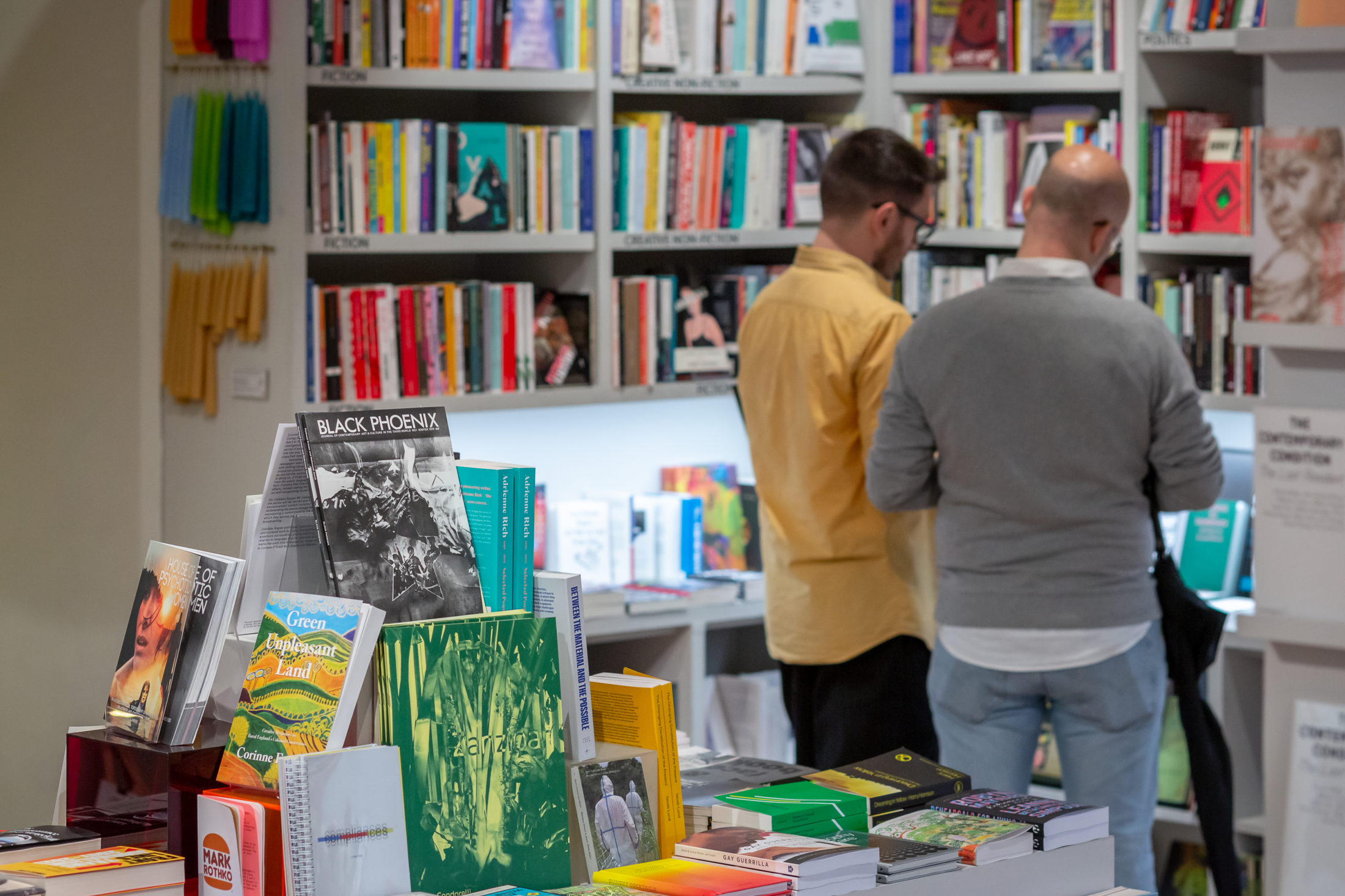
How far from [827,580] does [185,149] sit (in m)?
1.69

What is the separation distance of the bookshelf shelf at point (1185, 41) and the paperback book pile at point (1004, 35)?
0.16 m

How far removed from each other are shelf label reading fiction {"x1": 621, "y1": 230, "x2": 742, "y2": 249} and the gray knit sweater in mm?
1338

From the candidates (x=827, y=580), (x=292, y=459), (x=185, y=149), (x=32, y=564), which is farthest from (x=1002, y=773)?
(x=32, y=564)

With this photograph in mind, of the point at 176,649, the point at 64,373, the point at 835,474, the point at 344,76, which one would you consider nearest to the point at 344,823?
the point at 176,649

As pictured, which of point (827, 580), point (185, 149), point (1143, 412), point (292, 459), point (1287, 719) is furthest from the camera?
point (185, 149)

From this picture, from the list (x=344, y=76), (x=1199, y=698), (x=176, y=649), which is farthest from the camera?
(x=344, y=76)

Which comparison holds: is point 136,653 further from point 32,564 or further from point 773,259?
point 773,259

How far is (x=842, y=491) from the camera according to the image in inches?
126

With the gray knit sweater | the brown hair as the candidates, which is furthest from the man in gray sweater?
the brown hair

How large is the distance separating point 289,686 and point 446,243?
2207 millimetres

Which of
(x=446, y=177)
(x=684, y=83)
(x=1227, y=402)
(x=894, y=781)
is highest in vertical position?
(x=684, y=83)

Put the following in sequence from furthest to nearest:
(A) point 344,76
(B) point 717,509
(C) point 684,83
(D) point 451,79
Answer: (B) point 717,509 → (C) point 684,83 → (D) point 451,79 → (A) point 344,76

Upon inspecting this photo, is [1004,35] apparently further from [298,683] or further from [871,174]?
[298,683]

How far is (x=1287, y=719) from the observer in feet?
7.84
